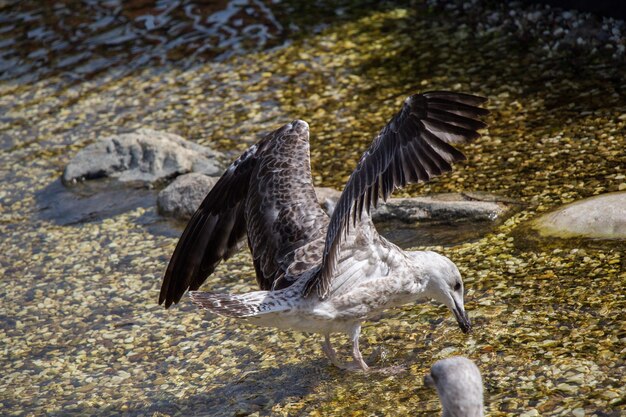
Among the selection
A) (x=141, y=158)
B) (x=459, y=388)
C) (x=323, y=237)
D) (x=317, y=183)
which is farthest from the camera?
(x=141, y=158)

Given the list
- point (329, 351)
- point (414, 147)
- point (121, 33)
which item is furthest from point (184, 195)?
point (121, 33)

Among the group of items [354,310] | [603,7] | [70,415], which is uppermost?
[603,7]

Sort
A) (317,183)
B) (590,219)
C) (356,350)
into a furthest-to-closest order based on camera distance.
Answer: (317,183)
(590,219)
(356,350)

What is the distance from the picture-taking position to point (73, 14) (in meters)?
13.3

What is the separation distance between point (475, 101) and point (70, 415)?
3.08 metres

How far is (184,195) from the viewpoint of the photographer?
8.13 meters

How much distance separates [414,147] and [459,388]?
4.35 ft

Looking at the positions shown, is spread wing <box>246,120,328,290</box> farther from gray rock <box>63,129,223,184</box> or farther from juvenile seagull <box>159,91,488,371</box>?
gray rock <box>63,129,223,184</box>

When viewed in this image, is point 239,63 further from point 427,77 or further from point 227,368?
point 227,368

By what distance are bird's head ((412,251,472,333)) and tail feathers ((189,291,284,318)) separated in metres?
0.97

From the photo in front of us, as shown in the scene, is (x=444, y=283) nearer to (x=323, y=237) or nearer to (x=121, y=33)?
(x=323, y=237)

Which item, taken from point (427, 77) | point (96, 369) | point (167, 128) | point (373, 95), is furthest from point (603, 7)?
point (96, 369)

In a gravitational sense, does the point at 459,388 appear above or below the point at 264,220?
below

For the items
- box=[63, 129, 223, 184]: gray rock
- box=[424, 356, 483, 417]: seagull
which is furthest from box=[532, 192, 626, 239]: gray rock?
box=[63, 129, 223, 184]: gray rock
